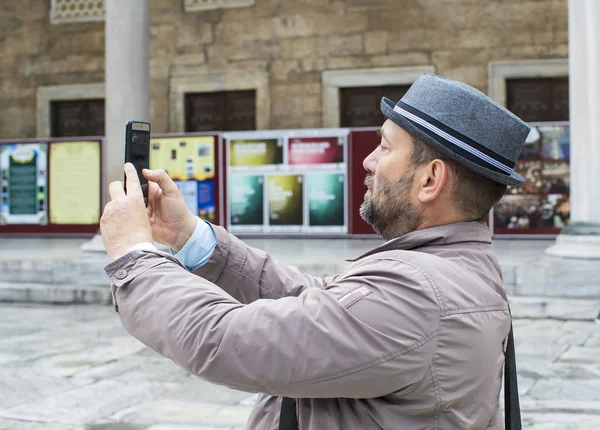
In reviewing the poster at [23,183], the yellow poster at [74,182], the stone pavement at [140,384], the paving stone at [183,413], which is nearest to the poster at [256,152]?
the yellow poster at [74,182]

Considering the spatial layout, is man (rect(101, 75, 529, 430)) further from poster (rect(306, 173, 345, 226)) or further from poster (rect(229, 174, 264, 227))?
poster (rect(229, 174, 264, 227))

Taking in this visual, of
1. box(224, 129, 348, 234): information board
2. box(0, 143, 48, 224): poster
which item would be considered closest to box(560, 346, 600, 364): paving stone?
box(224, 129, 348, 234): information board

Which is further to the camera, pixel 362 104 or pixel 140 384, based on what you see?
pixel 362 104

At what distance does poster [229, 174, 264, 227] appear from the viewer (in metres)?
13.2

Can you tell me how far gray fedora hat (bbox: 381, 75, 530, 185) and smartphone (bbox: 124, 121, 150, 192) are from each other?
531 millimetres

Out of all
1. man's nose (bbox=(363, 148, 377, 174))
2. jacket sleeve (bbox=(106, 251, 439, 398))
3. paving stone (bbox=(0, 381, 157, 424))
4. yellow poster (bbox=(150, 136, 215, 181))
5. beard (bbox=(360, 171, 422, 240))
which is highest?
yellow poster (bbox=(150, 136, 215, 181))

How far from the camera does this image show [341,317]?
123 cm

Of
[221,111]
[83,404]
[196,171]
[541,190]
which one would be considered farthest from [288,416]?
[221,111]

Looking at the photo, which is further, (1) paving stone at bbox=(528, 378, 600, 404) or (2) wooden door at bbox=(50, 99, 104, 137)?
(2) wooden door at bbox=(50, 99, 104, 137)

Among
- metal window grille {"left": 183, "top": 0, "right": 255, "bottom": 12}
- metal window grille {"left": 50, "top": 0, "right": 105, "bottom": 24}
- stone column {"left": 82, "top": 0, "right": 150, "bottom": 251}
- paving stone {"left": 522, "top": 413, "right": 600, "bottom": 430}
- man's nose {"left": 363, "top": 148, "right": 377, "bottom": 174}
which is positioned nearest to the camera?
man's nose {"left": 363, "top": 148, "right": 377, "bottom": 174}

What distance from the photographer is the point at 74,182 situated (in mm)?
13797

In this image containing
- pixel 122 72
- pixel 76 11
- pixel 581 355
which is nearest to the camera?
pixel 581 355

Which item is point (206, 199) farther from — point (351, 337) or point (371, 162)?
point (351, 337)

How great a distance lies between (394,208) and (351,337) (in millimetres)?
339
